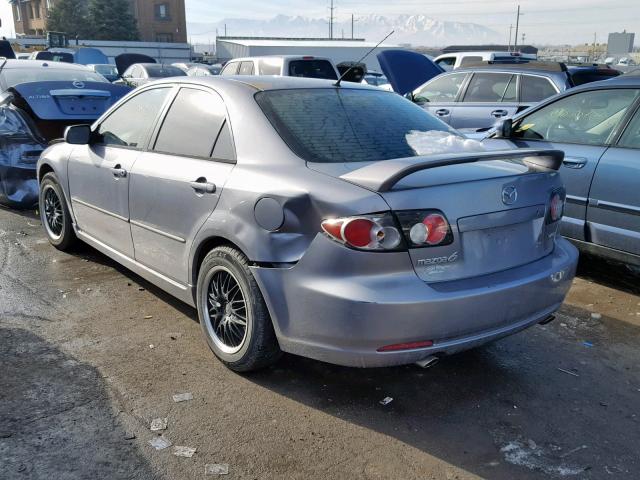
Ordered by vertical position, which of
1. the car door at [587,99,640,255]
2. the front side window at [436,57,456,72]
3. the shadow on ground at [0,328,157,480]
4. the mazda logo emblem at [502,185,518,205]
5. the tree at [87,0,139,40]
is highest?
the tree at [87,0,139,40]

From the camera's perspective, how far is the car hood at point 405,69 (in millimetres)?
11008

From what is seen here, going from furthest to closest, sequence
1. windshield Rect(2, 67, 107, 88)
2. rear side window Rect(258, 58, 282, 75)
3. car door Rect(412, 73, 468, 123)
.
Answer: rear side window Rect(258, 58, 282, 75)
car door Rect(412, 73, 468, 123)
windshield Rect(2, 67, 107, 88)

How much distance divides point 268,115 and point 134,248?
5.00 ft

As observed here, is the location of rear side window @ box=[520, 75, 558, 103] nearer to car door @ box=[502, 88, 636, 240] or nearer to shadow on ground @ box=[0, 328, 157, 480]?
car door @ box=[502, 88, 636, 240]

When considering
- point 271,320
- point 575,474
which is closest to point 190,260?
point 271,320

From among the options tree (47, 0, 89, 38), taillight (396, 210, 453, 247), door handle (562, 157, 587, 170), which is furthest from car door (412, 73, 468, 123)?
tree (47, 0, 89, 38)

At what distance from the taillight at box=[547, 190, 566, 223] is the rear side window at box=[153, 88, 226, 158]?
1.95 metres

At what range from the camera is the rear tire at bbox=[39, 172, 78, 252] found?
211 inches

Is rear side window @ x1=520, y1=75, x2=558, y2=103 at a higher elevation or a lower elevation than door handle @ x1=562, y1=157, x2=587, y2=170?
higher

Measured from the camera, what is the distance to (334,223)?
2.82 m

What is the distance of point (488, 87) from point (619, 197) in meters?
4.88

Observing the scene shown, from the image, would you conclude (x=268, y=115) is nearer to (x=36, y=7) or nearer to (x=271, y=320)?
(x=271, y=320)

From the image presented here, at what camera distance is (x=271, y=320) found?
3148mm

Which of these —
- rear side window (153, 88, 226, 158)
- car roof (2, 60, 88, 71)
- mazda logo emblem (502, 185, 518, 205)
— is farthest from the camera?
car roof (2, 60, 88, 71)
